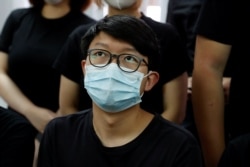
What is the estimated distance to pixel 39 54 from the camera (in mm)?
1975

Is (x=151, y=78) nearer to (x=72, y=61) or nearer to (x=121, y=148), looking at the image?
(x=121, y=148)

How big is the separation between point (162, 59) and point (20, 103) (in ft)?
2.24

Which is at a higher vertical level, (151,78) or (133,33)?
(133,33)

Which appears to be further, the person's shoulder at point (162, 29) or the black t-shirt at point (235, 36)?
the person's shoulder at point (162, 29)

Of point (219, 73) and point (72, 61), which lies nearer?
point (219, 73)

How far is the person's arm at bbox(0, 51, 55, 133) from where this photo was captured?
1926mm

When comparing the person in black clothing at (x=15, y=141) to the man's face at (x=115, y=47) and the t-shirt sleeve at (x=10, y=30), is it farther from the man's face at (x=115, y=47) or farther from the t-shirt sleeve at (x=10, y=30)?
the t-shirt sleeve at (x=10, y=30)

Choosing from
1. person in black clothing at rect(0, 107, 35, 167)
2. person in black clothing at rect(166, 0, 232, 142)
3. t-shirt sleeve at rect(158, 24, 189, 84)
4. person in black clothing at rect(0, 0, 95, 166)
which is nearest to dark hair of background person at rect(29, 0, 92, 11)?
person in black clothing at rect(0, 0, 95, 166)

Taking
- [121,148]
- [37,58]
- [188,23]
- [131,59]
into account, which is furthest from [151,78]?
[37,58]

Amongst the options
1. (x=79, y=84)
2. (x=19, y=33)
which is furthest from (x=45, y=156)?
(x=19, y=33)

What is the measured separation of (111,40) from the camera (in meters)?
1.32

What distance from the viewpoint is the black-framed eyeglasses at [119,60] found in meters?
1.30

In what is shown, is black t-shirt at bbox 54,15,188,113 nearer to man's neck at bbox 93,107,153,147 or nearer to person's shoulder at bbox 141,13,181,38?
person's shoulder at bbox 141,13,181,38

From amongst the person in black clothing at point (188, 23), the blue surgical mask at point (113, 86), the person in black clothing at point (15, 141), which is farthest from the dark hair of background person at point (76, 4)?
the blue surgical mask at point (113, 86)
